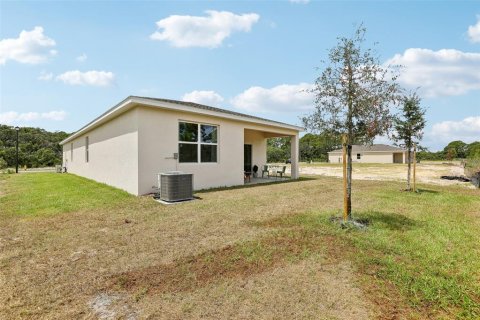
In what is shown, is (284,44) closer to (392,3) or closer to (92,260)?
(392,3)

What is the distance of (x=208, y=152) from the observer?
12.0m

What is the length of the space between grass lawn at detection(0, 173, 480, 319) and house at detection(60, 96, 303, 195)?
320 cm

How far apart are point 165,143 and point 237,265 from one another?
24.6 ft

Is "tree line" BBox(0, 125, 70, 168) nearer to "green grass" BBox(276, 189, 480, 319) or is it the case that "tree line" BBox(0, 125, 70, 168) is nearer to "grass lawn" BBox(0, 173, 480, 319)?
"grass lawn" BBox(0, 173, 480, 319)

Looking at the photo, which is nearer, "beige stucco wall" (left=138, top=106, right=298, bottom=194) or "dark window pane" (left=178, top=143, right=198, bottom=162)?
"beige stucco wall" (left=138, top=106, right=298, bottom=194)

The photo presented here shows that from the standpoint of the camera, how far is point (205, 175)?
11734 mm

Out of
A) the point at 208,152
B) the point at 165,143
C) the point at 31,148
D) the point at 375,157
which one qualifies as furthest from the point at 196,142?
the point at 375,157

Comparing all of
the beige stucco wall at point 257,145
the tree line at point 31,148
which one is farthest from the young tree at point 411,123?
the tree line at point 31,148

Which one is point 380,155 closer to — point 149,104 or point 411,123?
point 411,123

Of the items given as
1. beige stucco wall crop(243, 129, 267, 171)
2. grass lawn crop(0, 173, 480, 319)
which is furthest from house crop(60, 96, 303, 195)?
grass lawn crop(0, 173, 480, 319)

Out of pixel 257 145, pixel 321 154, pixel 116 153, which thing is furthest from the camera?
pixel 321 154

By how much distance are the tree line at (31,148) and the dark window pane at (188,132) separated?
34586 mm

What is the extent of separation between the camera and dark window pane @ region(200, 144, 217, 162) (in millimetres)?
11750

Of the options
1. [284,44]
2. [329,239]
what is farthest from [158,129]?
[329,239]
